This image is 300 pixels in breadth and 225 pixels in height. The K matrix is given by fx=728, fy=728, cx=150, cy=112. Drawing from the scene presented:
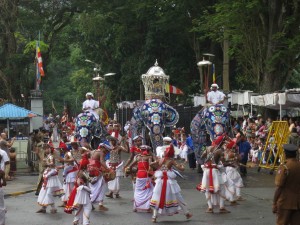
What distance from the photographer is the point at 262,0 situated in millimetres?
31641

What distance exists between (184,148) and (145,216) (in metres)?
15.7

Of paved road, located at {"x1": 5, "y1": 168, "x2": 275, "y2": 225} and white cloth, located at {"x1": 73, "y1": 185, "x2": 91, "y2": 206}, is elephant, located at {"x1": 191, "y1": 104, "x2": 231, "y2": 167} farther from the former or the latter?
white cloth, located at {"x1": 73, "y1": 185, "x2": 91, "y2": 206}

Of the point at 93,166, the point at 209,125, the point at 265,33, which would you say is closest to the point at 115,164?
the point at 93,166

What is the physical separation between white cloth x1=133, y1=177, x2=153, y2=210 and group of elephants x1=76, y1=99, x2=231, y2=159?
650 cm

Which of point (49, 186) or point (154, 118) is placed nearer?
point (49, 186)

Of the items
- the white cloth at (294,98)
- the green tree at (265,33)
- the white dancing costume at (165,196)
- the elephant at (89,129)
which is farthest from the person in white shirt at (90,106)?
the white dancing costume at (165,196)

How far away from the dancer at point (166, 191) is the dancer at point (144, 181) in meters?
0.96

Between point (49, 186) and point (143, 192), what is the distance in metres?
2.21

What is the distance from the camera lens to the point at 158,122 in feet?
76.8

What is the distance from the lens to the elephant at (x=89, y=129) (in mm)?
25047

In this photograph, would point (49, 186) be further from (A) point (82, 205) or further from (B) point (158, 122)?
(B) point (158, 122)

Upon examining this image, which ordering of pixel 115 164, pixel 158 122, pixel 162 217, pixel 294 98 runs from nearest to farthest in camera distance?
pixel 162 217
pixel 115 164
pixel 158 122
pixel 294 98

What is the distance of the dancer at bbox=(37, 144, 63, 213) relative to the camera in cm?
1636

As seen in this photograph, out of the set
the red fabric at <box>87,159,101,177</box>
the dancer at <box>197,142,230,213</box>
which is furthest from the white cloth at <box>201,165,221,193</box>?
the red fabric at <box>87,159,101,177</box>
